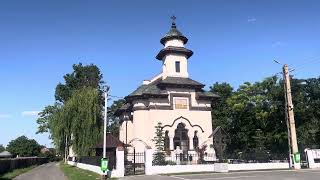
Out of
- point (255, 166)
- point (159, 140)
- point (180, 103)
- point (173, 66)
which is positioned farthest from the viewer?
point (173, 66)

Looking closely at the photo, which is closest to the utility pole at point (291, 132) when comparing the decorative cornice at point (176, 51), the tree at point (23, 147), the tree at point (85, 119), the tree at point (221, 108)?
the decorative cornice at point (176, 51)

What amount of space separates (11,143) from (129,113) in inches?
3642

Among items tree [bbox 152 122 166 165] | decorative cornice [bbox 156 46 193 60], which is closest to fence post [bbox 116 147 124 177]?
tree [bbox 152 122 166 165]

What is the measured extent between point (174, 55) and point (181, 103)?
681 centimetres

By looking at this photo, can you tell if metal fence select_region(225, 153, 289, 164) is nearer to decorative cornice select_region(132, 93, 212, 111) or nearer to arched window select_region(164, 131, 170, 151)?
arched window select_region(164, 131, 170, 151)

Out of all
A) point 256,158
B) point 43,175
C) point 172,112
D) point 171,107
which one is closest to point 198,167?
point 256,158

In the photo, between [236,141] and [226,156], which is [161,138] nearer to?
[226,156]

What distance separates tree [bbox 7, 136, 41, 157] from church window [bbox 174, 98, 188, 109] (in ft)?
270

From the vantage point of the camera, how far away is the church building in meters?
44.1

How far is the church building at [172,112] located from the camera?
145ft

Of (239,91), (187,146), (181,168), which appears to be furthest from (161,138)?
(239,91)

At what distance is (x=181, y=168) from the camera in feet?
102

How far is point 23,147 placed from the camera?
385 ft

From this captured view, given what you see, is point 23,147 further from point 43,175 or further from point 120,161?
point 120,161
